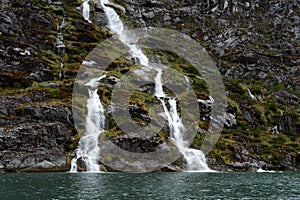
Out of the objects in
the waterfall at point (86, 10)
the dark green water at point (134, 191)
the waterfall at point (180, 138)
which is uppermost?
the waterfall at point (86, 10)

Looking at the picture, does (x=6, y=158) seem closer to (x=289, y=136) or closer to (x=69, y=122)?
(x=69, y=122)

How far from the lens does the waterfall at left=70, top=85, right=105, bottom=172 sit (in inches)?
2358

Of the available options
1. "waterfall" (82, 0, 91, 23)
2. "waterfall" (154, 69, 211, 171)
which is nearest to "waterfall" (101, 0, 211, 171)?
"waterfall" (154, 69, 211, 171)

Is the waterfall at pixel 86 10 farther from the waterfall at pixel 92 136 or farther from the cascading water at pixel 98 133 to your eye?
the waterfall at pixel 92 136

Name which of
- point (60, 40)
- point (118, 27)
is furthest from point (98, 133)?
point (118, 27)

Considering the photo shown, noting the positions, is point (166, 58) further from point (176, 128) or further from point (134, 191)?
point (134, 191)

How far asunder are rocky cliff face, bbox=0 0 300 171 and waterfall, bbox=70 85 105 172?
5.46 ft

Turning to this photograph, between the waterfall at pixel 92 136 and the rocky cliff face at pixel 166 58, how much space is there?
5.46ft

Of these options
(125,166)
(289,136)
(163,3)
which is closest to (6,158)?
(125,166)

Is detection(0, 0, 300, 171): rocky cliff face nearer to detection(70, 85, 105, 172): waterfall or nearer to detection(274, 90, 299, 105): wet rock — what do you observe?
detection(274, 90, 299, 105): wet rock

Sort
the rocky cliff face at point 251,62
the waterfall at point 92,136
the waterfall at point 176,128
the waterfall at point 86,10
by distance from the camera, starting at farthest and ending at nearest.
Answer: the waterfall at point 86,10
the rocky cliff face at point 251,62
the waterfall at point 176,128
the waterfall at point 92,136

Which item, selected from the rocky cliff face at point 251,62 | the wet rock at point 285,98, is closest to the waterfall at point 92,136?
the rocky cliff face at point 251,62

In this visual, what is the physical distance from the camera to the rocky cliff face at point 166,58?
2530 inches

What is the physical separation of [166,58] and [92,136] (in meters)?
61.7
